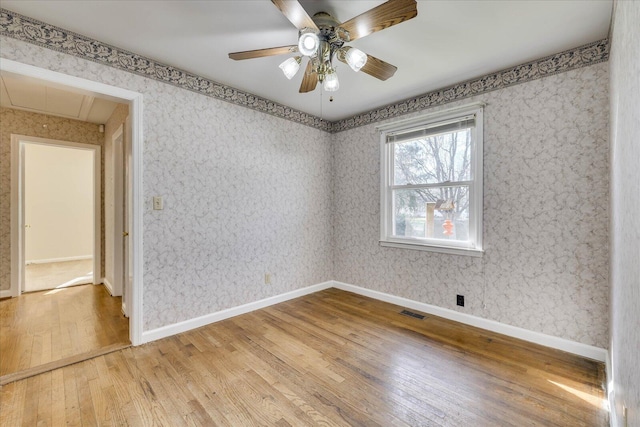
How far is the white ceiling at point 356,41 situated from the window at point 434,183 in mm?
523

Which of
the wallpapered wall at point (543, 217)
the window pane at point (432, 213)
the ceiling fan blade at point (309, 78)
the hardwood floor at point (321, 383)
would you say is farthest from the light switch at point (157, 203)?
the wallpapered wall at point (543, 217)

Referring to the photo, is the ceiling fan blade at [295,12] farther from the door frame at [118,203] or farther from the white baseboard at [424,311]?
the door frame at [118,203]

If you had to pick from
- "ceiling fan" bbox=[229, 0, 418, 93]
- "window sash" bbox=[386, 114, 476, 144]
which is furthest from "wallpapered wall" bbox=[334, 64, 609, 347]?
"ceiling fan" bbox=[229, 0, 418, 93]

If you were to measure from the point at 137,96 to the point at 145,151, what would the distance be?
0.46m

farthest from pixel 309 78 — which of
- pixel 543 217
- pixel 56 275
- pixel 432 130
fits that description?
pixel 56 275

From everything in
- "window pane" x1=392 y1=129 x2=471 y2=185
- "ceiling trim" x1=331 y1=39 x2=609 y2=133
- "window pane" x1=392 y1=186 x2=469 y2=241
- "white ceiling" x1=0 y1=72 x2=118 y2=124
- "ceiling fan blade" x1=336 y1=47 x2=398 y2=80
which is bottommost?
"window pane" x1=392 y1=186 x2=469 y2=241

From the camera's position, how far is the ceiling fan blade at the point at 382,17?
1336 millimetres

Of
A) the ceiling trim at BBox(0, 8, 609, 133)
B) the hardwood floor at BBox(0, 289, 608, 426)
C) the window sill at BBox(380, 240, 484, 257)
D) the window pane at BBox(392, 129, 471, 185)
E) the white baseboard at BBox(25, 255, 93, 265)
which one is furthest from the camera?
the white baseboard at BBox(25, 255, 93, 265)

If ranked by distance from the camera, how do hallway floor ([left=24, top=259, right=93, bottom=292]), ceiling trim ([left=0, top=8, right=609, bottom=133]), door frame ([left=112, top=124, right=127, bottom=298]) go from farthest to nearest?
hallway floor ([left=24, top=259, right=93, bottom=292]) → door frame ([left=112, top=124, right=127, bottom=298]) → ceiling trim ([left=0, top=8, right=609, bottom=133])

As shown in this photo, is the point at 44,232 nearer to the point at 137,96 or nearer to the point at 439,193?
the point at 137,96

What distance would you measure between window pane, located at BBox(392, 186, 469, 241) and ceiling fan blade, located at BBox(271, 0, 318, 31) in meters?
2.19

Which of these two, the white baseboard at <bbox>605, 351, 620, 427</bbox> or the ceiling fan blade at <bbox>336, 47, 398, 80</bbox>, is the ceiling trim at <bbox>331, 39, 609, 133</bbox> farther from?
the white baseboard at <bbox>605, 351, 620, 427</bbox>

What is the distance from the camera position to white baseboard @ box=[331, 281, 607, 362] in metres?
2.19

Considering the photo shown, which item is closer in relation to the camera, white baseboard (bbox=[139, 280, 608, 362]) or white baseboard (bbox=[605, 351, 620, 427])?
white baseboard (bbox=[605, 351, 620, 427])
